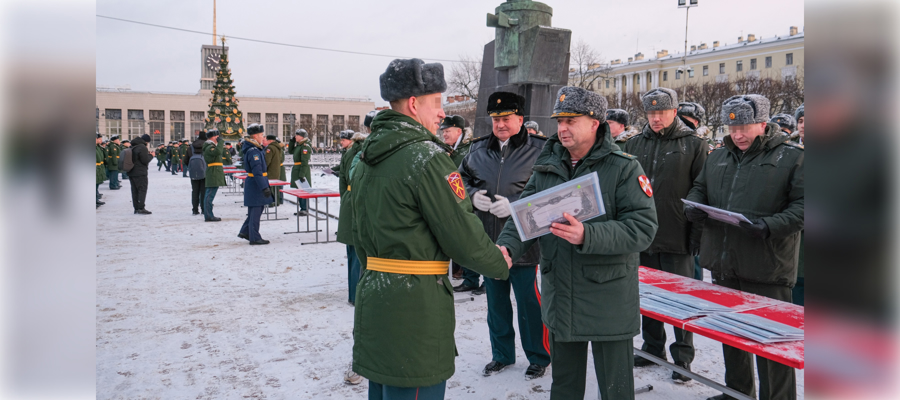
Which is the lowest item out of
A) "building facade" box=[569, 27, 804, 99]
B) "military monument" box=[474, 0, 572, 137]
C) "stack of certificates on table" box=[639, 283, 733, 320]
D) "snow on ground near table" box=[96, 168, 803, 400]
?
"snow on ground near table" box=[96, 168, 803, 400]

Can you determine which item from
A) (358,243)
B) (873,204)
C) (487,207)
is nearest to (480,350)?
(487,207)

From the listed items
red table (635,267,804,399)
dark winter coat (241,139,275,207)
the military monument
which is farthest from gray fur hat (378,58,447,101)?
dark winter coat (241,139,275,207)

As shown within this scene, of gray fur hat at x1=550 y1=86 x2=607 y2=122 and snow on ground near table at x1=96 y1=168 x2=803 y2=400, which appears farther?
snow on ground near table at x1=96 y1=168 x2=803 y2=400

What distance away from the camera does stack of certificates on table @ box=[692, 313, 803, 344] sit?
90.0 inches

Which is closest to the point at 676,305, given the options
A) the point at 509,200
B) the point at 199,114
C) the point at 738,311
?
the point at 738,311

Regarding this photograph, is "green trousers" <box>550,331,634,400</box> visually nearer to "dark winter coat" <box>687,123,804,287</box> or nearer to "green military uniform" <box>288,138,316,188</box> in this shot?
"dark winter coat" <box>687,123,804,287</box>

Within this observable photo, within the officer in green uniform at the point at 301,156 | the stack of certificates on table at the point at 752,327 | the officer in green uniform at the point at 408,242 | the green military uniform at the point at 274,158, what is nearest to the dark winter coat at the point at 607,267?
the stack of certificates on table at the point at 752,327

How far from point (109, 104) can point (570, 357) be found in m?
99.1

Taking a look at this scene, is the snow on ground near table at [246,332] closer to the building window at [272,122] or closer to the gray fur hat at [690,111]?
A: the gray fur hat at [690,111]

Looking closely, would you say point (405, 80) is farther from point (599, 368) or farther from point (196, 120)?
point (196, 120)

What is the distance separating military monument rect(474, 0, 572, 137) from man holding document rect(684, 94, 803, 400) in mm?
4627

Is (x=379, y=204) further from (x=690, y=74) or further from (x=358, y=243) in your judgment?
(x=690, y=74)

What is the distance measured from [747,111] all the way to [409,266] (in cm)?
227

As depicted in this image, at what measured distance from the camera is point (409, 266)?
212 centimetres
